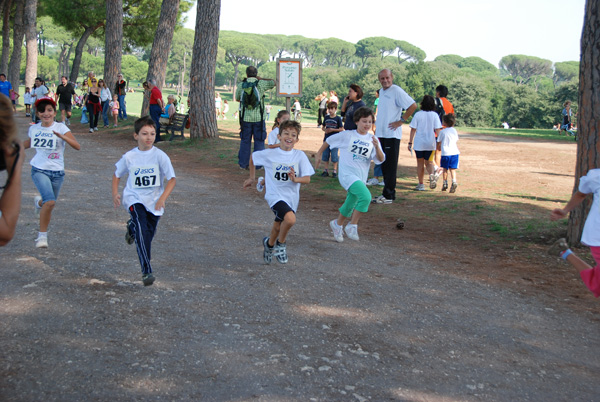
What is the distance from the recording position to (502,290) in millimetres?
6105

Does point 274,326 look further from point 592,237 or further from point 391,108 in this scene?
point 391,108

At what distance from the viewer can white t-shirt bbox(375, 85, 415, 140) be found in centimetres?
1010

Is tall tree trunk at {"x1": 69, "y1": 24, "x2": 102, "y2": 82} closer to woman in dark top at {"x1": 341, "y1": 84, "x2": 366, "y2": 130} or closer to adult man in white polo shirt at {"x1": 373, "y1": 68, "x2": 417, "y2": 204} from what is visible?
woman in dark top at {"x1": 341, "y1": 84, "x2": 366, "y2": 130}

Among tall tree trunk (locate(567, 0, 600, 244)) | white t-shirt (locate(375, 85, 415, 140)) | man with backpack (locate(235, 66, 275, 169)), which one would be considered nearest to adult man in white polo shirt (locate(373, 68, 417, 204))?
white t-shirt (locate(375, 85, 415, 140))

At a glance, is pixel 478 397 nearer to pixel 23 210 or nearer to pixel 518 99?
pixel 23 210

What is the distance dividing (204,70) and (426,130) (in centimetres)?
815

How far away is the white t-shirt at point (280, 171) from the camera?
633 cm

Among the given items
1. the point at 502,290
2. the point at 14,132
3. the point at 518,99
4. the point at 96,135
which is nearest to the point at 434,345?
the point at 502,290

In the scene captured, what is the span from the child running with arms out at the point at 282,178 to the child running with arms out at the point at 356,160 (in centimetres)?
111

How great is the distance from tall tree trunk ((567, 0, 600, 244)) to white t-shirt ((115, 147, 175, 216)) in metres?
4.82

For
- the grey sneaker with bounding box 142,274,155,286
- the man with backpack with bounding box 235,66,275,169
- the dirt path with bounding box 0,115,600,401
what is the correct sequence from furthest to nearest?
1. the man with backpack with bounding box 235,66,275,169
2. the grey sneaker with bounding box 142,274,155,286
3. the dirt path with bounding box 0,115,600,401

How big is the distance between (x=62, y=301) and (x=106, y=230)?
2747 millimetres

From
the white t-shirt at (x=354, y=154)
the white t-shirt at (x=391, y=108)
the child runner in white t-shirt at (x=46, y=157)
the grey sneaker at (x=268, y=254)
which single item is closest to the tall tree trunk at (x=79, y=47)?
the white t-shirt at (x=391, y=108)

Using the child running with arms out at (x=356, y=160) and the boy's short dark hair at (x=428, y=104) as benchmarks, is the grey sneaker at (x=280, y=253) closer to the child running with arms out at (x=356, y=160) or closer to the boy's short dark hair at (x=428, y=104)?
the child running with arms out at (x=356, y=160)
